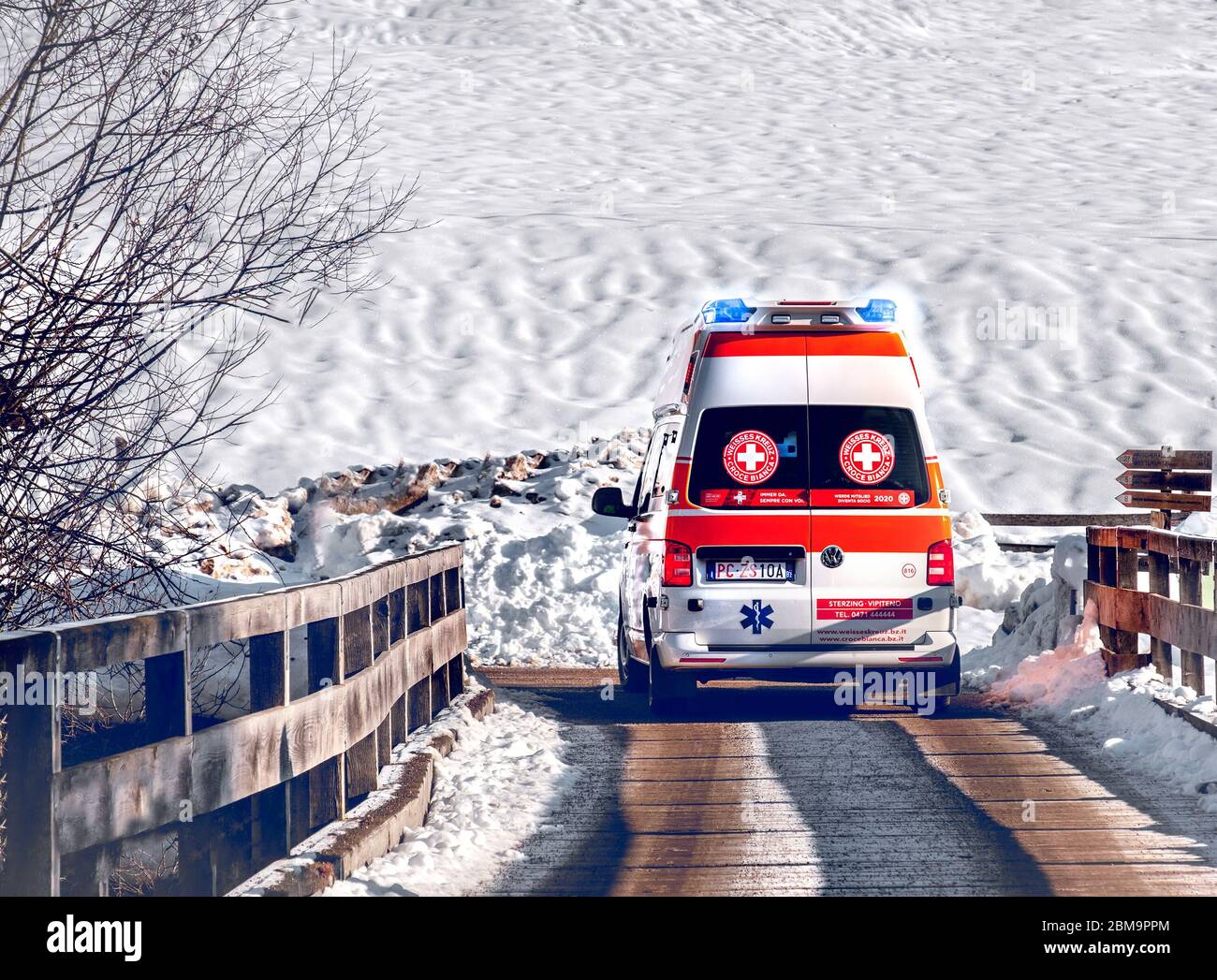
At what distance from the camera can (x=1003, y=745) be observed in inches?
385

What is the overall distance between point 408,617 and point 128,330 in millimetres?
3411

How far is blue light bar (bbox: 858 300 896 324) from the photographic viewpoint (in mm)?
10477

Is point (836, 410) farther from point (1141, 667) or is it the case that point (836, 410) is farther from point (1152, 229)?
point (1152, 229)

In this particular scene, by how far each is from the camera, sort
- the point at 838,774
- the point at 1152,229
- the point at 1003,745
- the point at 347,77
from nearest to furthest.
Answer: the point at 838,774 < the point at 1003,745 < the point at 1152,229 < the point at 347,77

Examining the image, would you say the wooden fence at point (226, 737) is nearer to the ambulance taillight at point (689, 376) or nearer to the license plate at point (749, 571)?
the license plate at point (749, 571)

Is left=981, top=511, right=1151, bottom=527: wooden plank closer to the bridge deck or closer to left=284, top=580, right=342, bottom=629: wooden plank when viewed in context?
the bridge deck

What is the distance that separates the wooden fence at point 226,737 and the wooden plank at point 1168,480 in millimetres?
9613

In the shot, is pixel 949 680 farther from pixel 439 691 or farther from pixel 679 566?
pixel 439 691

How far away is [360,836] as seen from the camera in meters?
6.45

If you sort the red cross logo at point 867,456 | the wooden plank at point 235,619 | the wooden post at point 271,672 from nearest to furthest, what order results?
the wooden plank at point 235,619
the wooden post at point 271,672
the red cross logo at point 867,456

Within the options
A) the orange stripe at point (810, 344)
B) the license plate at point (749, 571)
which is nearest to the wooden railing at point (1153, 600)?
the orange stripe at point (810, 344)

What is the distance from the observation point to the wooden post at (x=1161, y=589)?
10953 millimetres

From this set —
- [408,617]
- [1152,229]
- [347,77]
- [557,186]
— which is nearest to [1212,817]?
[408,617]
